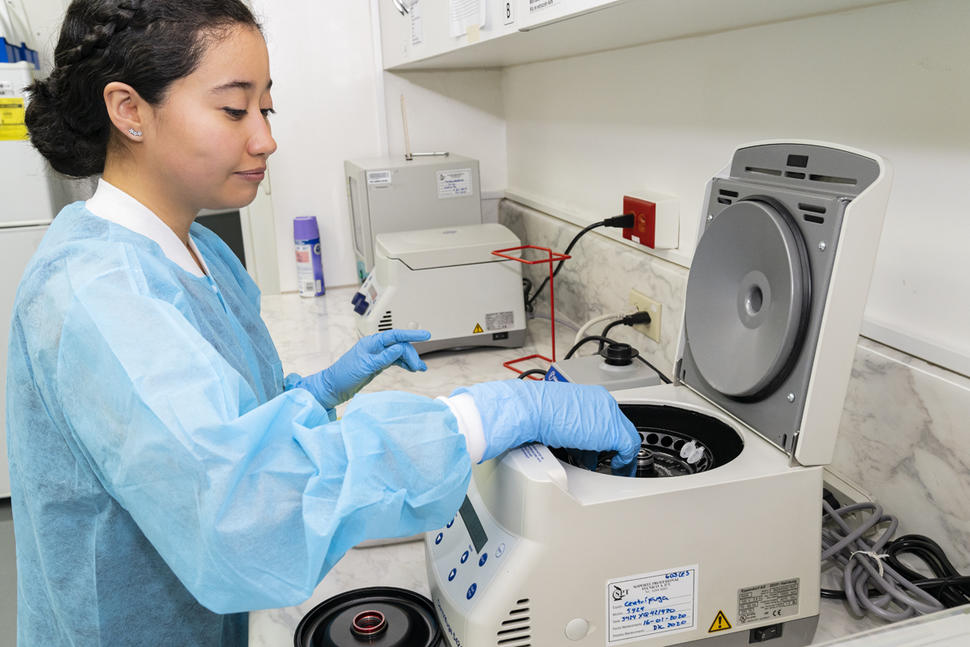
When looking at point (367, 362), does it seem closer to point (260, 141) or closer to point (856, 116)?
point (260, 141)

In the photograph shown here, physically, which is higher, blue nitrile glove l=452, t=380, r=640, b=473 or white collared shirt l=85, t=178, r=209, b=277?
white collared shirt l=85, t=178, r=209, b=277

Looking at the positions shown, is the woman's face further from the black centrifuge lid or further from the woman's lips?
the black centrifuge lid

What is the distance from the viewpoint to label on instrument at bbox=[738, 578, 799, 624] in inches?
29.2

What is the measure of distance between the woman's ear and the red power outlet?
0.99 m

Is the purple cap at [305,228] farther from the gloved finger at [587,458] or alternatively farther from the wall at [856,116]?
the gloved finger at [587,458]

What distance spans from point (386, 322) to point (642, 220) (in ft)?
2.07

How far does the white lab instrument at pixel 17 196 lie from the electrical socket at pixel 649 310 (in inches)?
72.9

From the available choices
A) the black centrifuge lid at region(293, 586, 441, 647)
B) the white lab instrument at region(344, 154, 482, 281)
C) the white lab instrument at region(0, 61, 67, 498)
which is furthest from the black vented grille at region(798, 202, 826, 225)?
the white lab instrument at region(0, 61, 67, 498)

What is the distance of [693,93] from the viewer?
1.43 meters

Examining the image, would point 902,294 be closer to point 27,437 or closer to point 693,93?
point 693,93

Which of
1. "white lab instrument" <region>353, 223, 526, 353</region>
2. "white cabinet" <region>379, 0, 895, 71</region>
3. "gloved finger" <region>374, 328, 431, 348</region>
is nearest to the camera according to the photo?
"white cabinet" <region>379, 0, 895, 71</region>

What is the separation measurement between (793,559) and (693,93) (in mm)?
968

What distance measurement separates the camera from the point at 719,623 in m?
0.74

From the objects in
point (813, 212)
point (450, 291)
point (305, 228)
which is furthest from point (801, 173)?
point (305, 228)
